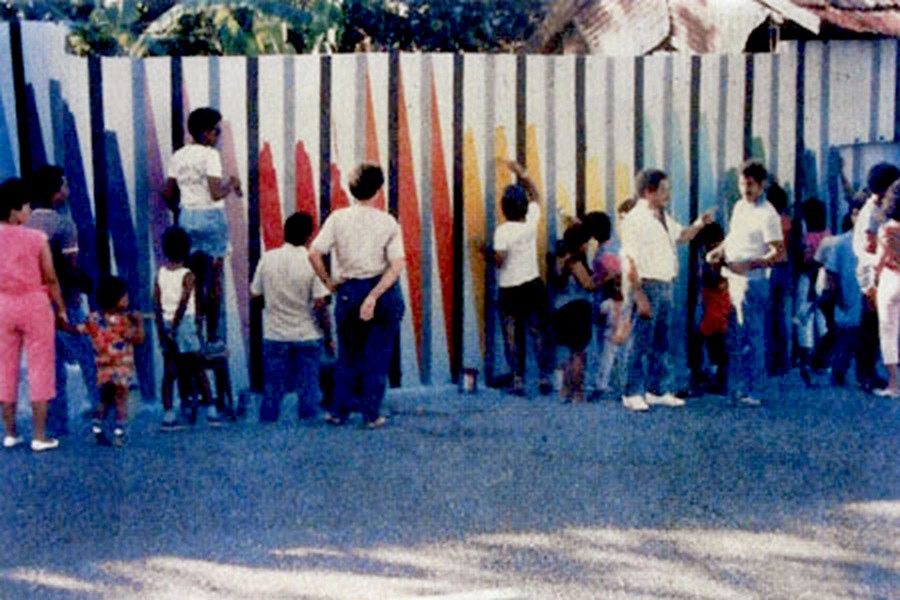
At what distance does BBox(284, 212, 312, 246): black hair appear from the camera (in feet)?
31.2

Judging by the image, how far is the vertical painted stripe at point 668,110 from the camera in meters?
11.0

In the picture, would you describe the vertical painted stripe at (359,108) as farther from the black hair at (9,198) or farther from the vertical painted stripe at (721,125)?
the vertical painted stripe at (721,125)

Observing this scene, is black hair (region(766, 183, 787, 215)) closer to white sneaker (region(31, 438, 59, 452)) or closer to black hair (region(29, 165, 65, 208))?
black hair (region(29, 165, 65, 208))

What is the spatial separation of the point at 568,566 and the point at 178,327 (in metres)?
3.69

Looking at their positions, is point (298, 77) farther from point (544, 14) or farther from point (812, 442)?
point (544, 14)

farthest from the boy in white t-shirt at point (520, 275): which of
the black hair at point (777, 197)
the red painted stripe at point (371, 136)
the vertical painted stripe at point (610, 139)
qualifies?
the black hair at point (777, 197)

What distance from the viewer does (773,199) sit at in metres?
11.0

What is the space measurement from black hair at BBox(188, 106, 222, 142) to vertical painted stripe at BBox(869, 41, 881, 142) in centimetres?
Answer: 513

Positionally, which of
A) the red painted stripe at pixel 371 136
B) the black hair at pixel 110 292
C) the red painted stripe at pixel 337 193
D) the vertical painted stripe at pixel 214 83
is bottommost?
the black hair at pixel 110 292

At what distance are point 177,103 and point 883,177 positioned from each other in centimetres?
487

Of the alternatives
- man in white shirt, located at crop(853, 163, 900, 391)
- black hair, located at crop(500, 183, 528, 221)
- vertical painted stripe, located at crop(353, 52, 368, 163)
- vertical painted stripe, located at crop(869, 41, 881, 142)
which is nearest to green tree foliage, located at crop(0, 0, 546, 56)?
vertical painted stripe, located at crop(353, 52, 368, 163)

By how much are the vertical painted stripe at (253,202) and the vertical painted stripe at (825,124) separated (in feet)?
14.2

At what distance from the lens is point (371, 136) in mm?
10367

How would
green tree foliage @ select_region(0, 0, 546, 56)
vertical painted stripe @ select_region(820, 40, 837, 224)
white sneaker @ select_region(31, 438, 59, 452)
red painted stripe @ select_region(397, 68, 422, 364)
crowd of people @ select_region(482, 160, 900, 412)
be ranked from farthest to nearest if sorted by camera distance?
green tree foliage @ select_region(0, 0, 546, 56) < vertical painted stripe @ select_region(820, 40, 837, 224) < red painted stripe @ select_region(397, 68, 422, 364) < crowd of people @ select_region(482, 160, 900, 412) < white sneaker @ select_region(31, 438, 59, 452)
